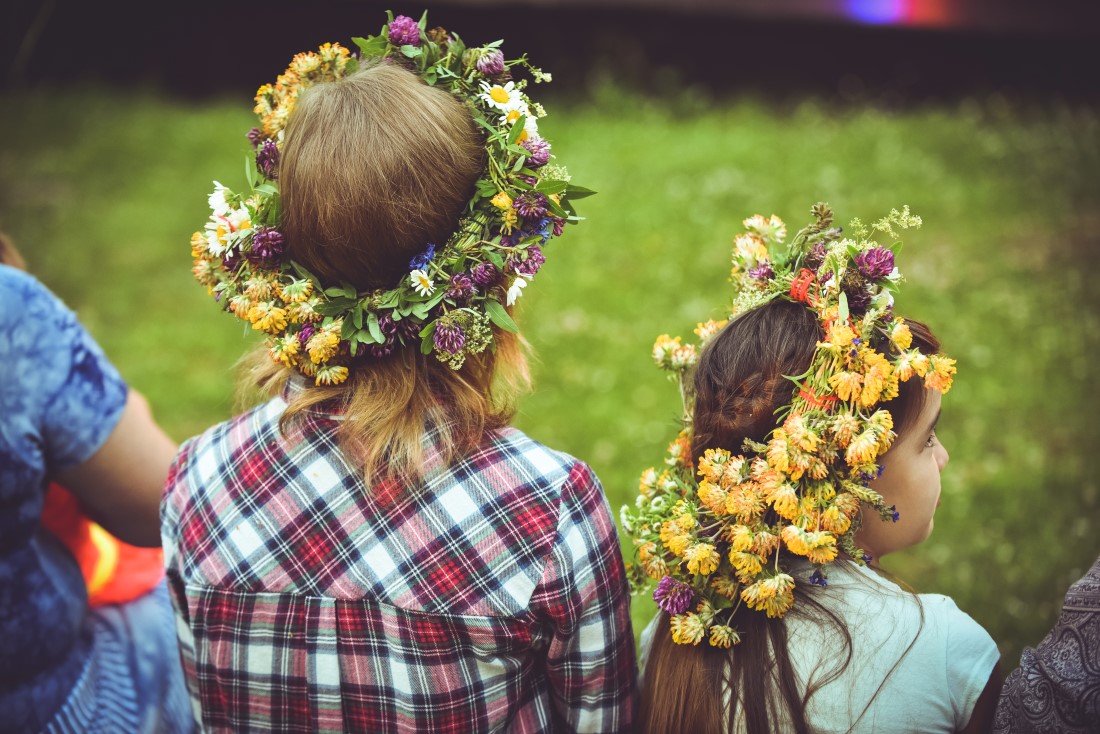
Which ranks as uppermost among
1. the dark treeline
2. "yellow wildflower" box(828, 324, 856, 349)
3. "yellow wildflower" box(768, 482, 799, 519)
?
the dark treeline

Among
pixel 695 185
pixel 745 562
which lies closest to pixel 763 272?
pixel 745 562

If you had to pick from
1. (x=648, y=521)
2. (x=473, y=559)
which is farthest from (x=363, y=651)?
(x=648, y=521)

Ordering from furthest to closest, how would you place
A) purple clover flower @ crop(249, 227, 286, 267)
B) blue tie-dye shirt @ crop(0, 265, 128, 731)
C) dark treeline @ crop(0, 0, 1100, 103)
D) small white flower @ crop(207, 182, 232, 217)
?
dark treeline @ crop(0, 0, 1100, 103) → blue tie-dye shirt @ crop(0, 265, 128, 731) → small white flower @ crop(207, 182, 232, 217) → purple clover flower @ crop(249, 227, 286, 267)

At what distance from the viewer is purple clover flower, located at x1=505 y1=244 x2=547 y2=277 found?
184 centimetres

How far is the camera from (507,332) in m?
1.93

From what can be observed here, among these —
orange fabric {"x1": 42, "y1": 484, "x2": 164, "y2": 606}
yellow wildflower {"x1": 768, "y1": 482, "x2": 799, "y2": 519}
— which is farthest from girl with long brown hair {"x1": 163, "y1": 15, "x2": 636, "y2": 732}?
orange fabric {"x1": 42, "y1": 484, "x2": 164, "y2": 606}

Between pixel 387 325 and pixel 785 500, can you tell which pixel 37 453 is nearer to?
pixel 387 325

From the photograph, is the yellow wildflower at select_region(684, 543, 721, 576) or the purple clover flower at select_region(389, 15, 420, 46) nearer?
the yellow wildflower at select_region(684, 543, 721, 576)

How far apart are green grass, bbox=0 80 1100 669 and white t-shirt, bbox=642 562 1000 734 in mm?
1731

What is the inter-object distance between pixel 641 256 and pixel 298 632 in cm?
449

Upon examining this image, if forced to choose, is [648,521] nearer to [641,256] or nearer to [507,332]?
[507,332]

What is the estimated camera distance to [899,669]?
5.74 feet

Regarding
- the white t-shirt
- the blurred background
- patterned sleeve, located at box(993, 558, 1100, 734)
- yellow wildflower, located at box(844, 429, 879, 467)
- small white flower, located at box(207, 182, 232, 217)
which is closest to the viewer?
patterned sleeve, located at box(993, 558, 1100, 734)

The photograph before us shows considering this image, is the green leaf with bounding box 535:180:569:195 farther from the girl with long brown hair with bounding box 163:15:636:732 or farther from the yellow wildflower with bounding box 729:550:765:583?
the yellow wildflower with bounding box 729:550:765:583
